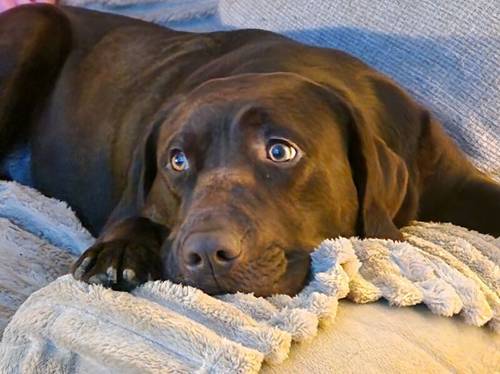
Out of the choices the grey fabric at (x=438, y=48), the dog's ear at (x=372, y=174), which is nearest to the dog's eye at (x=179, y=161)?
the dog's ear at (x=372, y=174)

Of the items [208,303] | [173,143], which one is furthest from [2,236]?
[208,303]

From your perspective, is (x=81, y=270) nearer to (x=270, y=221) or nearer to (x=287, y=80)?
(x=270, y=221)

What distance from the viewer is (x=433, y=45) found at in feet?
7.90

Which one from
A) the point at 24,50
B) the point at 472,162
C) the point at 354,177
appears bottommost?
the point at 24,50

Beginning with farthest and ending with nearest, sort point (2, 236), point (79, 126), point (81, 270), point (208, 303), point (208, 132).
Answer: point (79, 126), point (2, 236), point (208, 132), point (81, 270), point (208, 303)

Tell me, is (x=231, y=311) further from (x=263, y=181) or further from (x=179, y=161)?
(x=179, y=161)

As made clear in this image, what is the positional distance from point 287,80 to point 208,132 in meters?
0.20

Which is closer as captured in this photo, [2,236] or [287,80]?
[287,80]

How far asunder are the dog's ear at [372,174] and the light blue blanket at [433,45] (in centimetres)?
54

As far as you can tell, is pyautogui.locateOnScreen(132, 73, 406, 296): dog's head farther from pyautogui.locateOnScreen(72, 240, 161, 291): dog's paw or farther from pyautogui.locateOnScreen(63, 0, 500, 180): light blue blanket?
pyautogui.locateOnScreen(63, 0, 500, 180): light blue blanket

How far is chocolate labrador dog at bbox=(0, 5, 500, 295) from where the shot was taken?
156 centimetres

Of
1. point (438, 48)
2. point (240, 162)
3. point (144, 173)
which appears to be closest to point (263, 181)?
point (240, 162)

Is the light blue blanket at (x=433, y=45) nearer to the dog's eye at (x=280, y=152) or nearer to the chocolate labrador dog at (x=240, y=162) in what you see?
the chocolate labrador dog at (x=240, y=162)

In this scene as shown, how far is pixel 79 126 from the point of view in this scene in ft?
8.49
